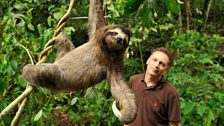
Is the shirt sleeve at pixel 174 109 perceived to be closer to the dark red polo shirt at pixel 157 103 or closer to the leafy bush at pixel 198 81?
the dark red polo shirt at pixel 157 103

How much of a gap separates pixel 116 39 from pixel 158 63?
0.51 meters

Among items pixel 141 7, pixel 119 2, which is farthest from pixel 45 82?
pixel 119 2

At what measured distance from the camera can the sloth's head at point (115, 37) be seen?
3018 mm

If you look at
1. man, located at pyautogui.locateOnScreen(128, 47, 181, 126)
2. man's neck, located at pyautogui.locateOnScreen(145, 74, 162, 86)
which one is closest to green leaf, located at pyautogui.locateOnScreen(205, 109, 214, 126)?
man, located at pyautogui.locateOnScreen(128, 47, 181, 126)

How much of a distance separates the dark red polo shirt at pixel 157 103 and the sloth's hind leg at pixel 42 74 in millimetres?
791

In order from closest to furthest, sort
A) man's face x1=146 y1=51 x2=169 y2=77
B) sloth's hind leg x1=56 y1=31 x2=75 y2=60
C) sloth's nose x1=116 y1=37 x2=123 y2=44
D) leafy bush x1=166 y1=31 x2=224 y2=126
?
sloth's nose x1=116 y1=37 x2=123 y2=44 → man's face x1=146 y1=51 x2=169 y2=77 → sloth's hind leg x1=56 y1=31 x2=75 y2=60 → leafy bush x1=166 y1=31 x2=224 y2=126

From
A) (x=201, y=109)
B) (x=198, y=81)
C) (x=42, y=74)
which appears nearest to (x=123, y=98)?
(x=42, y=74)

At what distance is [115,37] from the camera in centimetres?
302

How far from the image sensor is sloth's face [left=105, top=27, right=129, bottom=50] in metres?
3.01

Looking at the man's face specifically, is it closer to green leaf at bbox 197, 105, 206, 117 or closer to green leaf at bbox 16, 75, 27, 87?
green leaf at bbox 197, 105, 206, 117

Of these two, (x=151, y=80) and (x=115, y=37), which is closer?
(x=115, y=37)

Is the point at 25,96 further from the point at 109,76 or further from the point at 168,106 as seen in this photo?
the point at 168,106

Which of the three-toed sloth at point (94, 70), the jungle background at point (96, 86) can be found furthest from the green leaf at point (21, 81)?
the three-toed sloth at point (94, 70)

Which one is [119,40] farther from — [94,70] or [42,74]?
[42,74]
